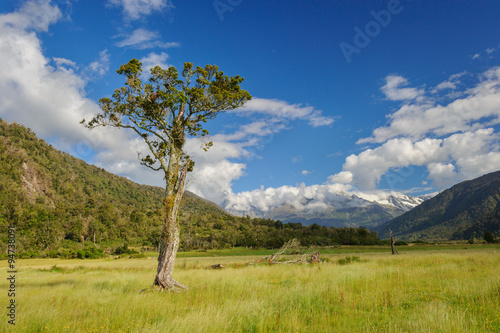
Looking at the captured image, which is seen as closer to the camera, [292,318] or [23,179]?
[292,318]

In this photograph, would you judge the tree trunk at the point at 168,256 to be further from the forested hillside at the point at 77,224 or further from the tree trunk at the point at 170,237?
the forested hillside at the point at 77,224

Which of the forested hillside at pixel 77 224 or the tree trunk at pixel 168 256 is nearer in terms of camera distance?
the tree trunk at pixel 168 256

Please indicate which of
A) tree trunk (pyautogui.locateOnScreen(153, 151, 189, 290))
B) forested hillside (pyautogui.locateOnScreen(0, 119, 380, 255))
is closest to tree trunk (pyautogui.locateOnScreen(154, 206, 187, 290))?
tree trunk (pyautogui.locateOnScreen(153, 151, 189, 290))

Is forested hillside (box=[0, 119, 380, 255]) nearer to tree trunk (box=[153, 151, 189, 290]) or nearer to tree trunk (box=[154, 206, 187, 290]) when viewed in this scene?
tree trunk (box=[153, 151, 189, 290])

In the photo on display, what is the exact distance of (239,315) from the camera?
5727mm

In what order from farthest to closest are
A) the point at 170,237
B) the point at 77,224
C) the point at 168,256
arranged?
1. the point at 77,224
2. the point at 170,237
3. the point at 168,256

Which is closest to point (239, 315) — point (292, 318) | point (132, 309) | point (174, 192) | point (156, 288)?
point (292, 318)

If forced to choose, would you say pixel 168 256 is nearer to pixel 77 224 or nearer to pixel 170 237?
pixel 170 237

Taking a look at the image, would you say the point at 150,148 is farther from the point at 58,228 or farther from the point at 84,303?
the point at 58,228

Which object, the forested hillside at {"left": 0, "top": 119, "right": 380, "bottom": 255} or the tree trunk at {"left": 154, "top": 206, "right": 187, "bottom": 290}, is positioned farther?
the forested hillside at {"left": 0, "top": 119, "right": 380, "bottom": 255}

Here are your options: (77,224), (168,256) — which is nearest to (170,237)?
(168,256)

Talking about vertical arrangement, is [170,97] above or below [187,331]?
above

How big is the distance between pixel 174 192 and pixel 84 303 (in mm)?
5512

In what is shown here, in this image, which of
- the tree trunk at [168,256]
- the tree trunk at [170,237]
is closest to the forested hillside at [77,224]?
the tree trunk at [170,237]
